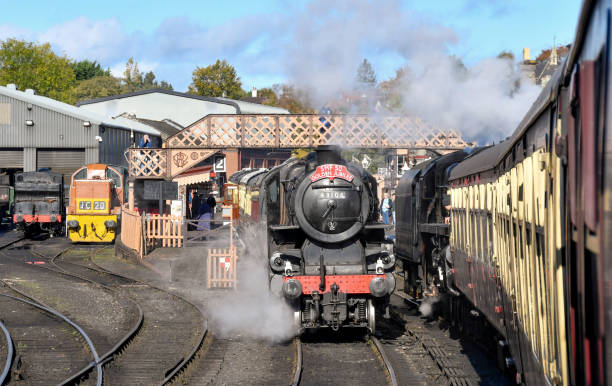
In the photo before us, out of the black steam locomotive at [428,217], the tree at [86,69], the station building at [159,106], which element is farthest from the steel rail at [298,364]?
the tree at [86,69]

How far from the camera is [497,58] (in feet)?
38.7

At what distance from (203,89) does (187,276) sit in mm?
58311

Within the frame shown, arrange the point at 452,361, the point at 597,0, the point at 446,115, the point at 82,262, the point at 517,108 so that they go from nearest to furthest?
1. the point at 597,0
2. the point at 452,361
3. the point at 517,108
4. the point at 446,115
5. the point at 82,262

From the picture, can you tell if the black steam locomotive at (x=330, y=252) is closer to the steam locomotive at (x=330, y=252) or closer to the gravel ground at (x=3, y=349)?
the steam locomotive at (x=330, y=252)

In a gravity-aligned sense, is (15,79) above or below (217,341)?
above

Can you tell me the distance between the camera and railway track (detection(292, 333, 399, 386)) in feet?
27.6

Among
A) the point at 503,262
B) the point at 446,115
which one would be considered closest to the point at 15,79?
the point at 446,115

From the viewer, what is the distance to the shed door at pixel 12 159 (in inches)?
1438

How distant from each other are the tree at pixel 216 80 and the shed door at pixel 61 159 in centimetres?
3786

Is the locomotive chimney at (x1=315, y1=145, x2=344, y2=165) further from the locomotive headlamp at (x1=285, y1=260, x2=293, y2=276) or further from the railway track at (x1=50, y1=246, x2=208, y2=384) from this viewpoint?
the railway track at (x1=50, y1=246, x2=208, y2=384)

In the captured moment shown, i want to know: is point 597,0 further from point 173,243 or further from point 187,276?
point 173,243

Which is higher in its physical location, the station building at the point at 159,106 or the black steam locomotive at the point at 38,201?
the station building at the point at 159,106

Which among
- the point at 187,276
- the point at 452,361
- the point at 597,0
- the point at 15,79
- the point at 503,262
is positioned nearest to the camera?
the point at 597,0

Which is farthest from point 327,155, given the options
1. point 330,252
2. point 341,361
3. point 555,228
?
point 555,228
